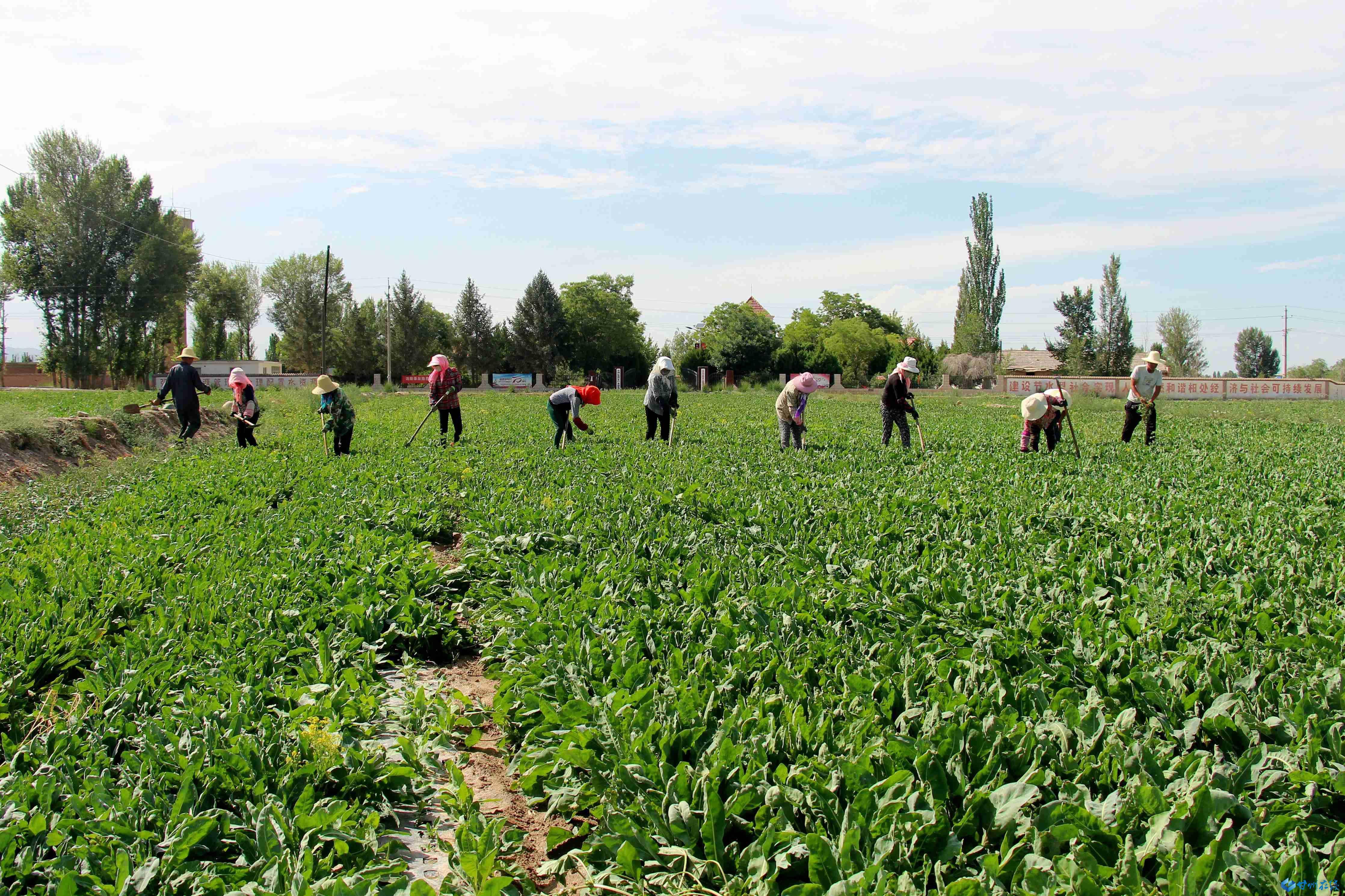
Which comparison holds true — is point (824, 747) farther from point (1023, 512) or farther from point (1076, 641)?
point (1023, 512)

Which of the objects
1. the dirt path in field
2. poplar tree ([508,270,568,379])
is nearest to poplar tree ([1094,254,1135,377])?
poplar tree ([508,270,568,379])

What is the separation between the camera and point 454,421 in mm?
15461

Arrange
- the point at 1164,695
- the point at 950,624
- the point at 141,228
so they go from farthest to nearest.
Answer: the point at 141,228 → the point at 950,624 → the point at 1164,695

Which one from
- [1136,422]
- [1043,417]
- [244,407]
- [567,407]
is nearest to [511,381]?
[244,407]

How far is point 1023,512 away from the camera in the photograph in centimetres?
762

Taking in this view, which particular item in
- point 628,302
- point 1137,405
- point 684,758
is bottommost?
point 684,758

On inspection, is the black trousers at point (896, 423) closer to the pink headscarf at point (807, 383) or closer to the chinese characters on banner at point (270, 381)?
the pink headscarf at point (807, 383)

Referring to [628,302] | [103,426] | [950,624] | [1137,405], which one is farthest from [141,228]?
[950,624]

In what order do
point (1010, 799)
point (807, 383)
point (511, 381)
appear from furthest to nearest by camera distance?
point (511, 381) < point (807, 383) < point (1010, 799)

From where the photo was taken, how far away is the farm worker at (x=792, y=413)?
13328 millimetres

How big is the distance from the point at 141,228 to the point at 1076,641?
65107mm

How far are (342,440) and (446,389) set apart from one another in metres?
2.52

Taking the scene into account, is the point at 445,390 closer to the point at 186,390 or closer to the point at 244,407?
the point at 244,407

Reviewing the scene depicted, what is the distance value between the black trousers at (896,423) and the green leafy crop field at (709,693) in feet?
19.4
